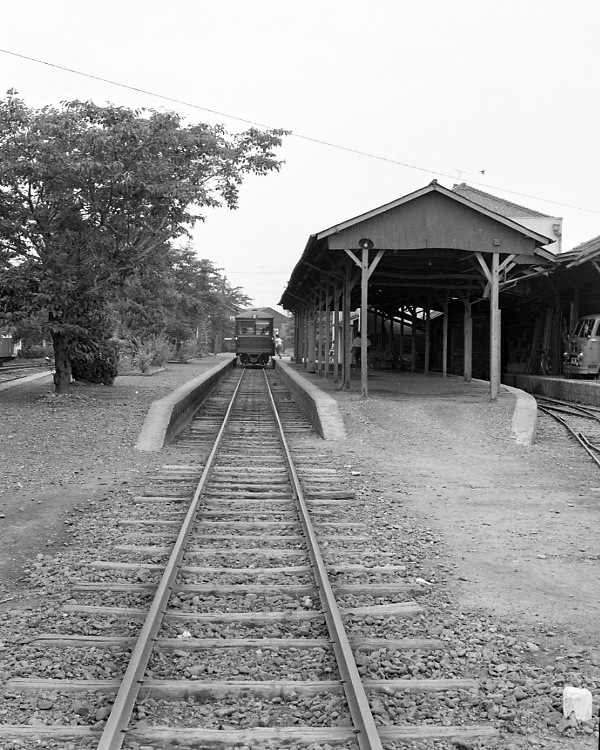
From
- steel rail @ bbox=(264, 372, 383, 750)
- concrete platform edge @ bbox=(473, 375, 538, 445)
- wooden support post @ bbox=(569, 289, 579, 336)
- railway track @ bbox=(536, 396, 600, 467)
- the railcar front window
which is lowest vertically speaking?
railway track @ bbox=(536, 396, 600, 467)

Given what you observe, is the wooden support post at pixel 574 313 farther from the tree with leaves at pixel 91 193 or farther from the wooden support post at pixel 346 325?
the tree with leaves at pixel 91 193

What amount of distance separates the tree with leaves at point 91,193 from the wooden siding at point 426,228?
244cm

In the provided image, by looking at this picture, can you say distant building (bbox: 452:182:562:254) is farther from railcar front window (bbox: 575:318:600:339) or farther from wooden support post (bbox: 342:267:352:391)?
wooden support post (bbox: 342:267:352:391)

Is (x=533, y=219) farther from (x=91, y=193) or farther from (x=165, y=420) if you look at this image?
(x=165, y=420)

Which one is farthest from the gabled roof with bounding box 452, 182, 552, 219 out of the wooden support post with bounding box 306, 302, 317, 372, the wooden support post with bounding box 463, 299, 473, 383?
the wooden support post with bounding box 463, 299, 473, 383

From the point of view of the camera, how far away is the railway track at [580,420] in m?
13.2

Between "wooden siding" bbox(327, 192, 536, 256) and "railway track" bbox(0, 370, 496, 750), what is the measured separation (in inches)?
423

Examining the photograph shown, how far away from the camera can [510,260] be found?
18484 millimetres

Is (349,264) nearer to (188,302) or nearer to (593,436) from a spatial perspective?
(593,436)

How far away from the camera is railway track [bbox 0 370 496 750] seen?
11.6 ft

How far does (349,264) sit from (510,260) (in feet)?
13.3

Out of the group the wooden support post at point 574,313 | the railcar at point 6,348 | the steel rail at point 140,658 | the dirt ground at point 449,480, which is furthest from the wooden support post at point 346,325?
the railcar at point 6,348

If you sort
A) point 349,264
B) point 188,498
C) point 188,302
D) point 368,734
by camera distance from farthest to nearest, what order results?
1. point 188,302
2. point 349,264
3. point 188,498
4. point 368,734

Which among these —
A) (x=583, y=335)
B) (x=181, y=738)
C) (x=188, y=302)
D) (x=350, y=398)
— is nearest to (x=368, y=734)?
(x=181, y=738)
